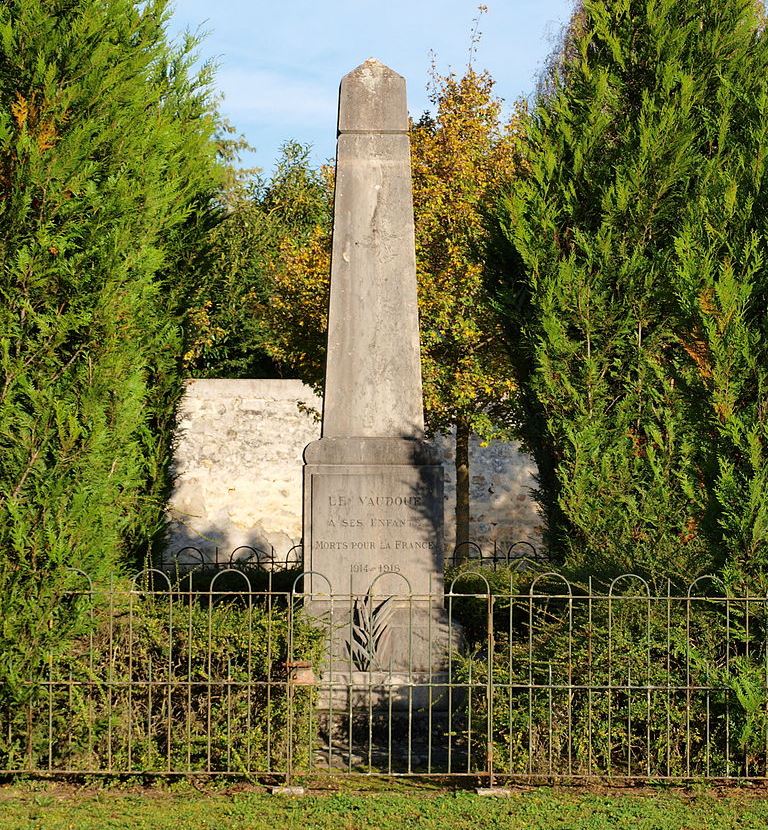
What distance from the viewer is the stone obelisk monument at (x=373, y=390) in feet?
25.8

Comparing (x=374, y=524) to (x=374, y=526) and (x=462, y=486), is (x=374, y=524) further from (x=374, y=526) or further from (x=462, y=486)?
(x=462, y=486)

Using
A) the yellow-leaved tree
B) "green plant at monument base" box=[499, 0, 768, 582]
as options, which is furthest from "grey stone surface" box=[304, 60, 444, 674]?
the yellow-leaved tree

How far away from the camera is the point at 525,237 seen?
24.3ft

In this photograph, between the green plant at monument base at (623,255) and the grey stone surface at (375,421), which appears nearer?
the green plant at monument base at (623,255)

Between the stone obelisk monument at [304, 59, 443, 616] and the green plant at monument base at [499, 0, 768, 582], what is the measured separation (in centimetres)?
83

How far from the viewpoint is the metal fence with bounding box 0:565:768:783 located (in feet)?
20.2

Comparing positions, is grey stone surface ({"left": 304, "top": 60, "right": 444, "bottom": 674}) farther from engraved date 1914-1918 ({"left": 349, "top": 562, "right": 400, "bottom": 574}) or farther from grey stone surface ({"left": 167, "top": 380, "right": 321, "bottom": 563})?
grey stone surface ({"left": 167, "top": 380, "right": 321, "bottom": 563})

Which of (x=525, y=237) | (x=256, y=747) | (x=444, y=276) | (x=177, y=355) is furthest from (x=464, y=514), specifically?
(x=256, y=747)

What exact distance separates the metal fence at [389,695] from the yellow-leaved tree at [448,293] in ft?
21.2

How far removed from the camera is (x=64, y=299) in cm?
645

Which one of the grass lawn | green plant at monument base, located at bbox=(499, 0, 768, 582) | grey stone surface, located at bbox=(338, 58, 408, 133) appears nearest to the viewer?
the grass lawn

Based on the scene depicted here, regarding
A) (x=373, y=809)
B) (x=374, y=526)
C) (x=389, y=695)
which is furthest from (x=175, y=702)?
(x=374, y=526)

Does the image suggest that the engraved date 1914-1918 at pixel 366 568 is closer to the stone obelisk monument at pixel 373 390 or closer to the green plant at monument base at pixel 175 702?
the stone obelisk monument at pixel 373 390

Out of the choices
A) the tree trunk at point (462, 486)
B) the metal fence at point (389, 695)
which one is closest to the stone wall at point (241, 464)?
the tree trunk at point (462, 486)
